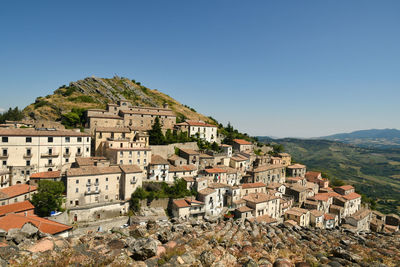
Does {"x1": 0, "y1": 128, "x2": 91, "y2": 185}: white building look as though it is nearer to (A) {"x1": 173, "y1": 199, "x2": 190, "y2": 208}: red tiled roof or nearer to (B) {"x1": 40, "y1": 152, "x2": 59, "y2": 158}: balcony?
(B) {"x1": 40, "y1": 152, "x2": 59, "y2": 158}: balcony

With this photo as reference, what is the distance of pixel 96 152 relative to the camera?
4447 cm

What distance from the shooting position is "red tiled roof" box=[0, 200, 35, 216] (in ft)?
87.9

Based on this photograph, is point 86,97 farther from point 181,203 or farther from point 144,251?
point 144,251

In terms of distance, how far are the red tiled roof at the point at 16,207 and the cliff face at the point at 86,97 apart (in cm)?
3694

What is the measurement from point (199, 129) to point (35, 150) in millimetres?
40535

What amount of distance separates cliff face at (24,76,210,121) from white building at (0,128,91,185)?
2665cm

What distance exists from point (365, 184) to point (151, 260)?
189 meters

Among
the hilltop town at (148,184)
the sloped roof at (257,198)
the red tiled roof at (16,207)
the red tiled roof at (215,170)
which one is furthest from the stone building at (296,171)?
the red tiled roof at (16,207)

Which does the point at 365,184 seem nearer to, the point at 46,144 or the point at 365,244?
the point at 365,244

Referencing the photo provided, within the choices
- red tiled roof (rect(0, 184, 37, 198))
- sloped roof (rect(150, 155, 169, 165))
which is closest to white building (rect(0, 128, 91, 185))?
red tiled roof (rect(0, 184, 37, 198))

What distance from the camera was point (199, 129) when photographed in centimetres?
6431

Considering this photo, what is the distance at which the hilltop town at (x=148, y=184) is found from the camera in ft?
98.0

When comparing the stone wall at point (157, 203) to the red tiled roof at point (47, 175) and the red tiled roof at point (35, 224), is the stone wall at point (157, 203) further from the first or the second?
the red tiled roof at point (35, 224)

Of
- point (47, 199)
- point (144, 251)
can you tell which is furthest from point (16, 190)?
Result: point (144, 251)
